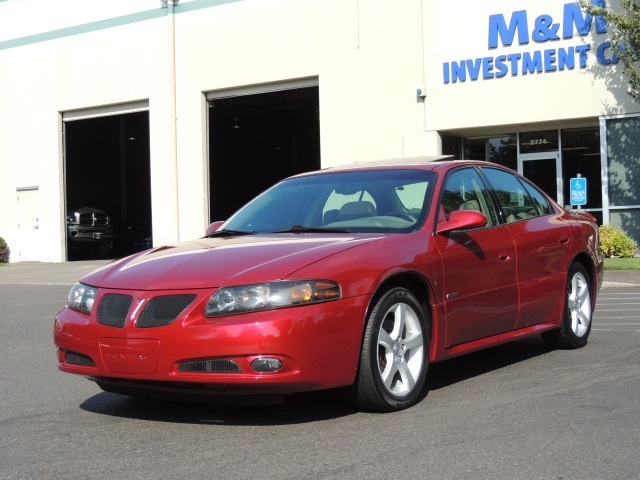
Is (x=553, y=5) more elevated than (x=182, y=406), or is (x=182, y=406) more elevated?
(x=553, y=5)

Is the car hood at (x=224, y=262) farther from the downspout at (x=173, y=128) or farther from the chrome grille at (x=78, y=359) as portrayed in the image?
the downspout at (x=173, y=128)

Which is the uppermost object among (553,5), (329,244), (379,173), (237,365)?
(553,5)

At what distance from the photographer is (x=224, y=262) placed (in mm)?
5555

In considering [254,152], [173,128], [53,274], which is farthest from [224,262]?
[254,152]

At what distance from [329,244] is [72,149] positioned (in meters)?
37.5

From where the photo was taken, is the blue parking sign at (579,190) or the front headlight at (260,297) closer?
the front headlight at (260,297)

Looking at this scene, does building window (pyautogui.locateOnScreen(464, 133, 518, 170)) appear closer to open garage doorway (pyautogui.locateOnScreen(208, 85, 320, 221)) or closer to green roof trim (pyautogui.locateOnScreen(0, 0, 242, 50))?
green roof trim (pyautogui.locateOnScreen(0, 0, 242, 50))

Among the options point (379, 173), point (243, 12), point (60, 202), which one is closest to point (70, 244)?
point (60, 202)

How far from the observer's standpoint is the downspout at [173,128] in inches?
1056

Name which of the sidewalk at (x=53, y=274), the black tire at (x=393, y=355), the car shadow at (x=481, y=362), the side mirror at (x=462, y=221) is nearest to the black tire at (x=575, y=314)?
the car shadow at (x=481, y=362)

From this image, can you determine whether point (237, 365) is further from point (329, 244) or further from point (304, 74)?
point (304, 74)

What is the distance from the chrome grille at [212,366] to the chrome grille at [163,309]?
268 mm

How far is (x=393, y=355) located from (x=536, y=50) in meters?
17.1

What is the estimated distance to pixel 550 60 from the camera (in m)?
21.4
